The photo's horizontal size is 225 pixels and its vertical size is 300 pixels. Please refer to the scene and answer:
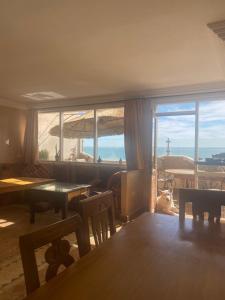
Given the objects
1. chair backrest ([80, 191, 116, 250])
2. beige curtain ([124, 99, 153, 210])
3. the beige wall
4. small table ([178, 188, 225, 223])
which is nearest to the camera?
chair backrest ([80, 191, 116, 250])

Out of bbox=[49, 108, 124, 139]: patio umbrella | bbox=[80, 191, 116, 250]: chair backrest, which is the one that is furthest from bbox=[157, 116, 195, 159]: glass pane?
bbox=[80, 191, 116, 250]: chair backrest

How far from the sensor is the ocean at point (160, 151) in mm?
4770

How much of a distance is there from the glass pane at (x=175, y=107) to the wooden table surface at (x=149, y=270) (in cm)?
370

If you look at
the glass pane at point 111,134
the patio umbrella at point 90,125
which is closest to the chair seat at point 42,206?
the glass pane at point 111,134

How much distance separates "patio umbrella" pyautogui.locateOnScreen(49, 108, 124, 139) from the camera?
5757 millimetres

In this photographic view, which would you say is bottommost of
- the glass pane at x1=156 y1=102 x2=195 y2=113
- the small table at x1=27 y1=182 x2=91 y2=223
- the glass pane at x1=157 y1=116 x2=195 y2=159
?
the small table at x1=27 y1=182 x2=91 y2=223

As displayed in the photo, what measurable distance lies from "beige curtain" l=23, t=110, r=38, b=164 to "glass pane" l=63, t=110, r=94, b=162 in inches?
31.0

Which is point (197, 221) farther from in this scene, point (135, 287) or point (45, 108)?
point (45, 108)

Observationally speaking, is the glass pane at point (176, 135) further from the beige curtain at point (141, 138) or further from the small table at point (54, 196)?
the small table at point (54, 196)

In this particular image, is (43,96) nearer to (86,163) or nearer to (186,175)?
(86,163)

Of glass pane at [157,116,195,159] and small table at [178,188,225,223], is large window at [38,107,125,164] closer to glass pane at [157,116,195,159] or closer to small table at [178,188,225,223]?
glass pane at [157,116,195,159]

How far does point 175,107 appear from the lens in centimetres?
502

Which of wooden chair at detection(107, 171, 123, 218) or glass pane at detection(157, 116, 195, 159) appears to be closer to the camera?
wooden chair at detection(107, 171, 123, 218)

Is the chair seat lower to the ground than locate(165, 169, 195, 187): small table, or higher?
lower
